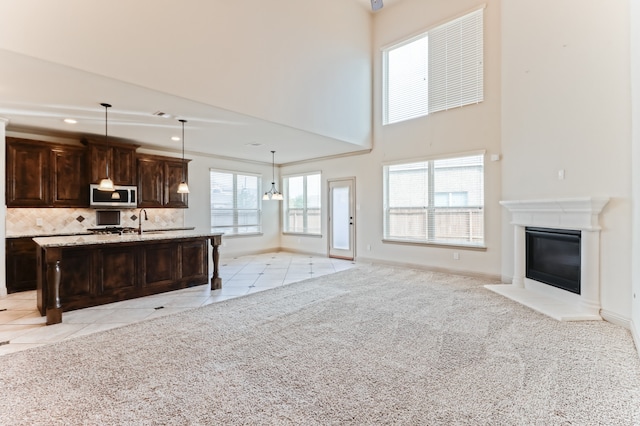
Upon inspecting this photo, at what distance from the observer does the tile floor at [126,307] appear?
Result: 10.5ft

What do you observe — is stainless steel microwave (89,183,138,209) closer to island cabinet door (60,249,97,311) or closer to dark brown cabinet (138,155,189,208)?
dark brown cabinet (138,155,189,208)

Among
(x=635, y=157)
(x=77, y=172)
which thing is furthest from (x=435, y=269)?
(x=77, y=172)

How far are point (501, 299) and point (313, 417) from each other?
12.0ft

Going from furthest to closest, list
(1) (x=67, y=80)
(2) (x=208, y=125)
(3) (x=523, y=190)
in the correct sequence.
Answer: (2) (x=208, y=125) → (3) (x=523, y=190) → (1) (x=67, y=80)

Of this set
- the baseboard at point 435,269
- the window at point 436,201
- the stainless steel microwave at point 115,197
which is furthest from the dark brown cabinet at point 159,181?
the window at point 436,201

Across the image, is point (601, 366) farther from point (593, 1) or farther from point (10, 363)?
point (10, 363)

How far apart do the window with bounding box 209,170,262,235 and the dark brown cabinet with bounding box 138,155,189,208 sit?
0.98 meters

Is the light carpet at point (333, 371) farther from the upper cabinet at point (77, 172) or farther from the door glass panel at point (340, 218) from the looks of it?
the door glass panel at point (340, 218)

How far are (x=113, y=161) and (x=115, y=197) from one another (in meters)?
0.83

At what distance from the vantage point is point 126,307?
161 inches

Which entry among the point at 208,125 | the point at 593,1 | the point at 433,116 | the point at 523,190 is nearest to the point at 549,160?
the point at 523,190

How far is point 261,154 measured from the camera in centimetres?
791

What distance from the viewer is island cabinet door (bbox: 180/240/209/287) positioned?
→ 197 inches

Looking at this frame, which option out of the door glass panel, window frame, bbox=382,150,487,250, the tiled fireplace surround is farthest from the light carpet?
the door glass panel
